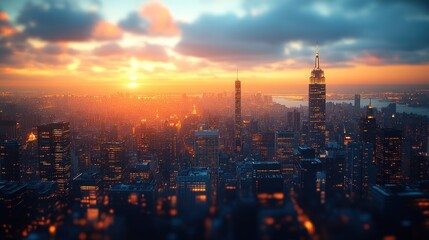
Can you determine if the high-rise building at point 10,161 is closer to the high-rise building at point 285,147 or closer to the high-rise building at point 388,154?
the high-rise building at point 285,147

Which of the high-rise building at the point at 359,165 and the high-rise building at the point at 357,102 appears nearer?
the high-rise building at the point at 359,165

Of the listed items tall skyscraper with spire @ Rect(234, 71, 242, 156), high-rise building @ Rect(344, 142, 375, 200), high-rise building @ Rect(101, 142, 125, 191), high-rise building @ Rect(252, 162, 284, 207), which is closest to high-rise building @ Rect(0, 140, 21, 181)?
high-rise building @ Rect(101, 142, 125, 191)

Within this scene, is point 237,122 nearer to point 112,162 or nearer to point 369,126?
point 369,126

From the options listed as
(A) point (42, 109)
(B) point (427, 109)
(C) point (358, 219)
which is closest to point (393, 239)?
(C) point (358, 219)

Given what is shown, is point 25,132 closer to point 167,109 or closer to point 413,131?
point 167,109

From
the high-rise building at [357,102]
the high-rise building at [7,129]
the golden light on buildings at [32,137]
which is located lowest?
the golden light on buildings at [32,137]

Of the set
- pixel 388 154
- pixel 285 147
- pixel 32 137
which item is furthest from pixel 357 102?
pixel 32 137

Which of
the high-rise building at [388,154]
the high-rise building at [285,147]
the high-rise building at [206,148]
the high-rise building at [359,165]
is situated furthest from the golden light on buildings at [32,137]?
the high-rise building at [388,154]
